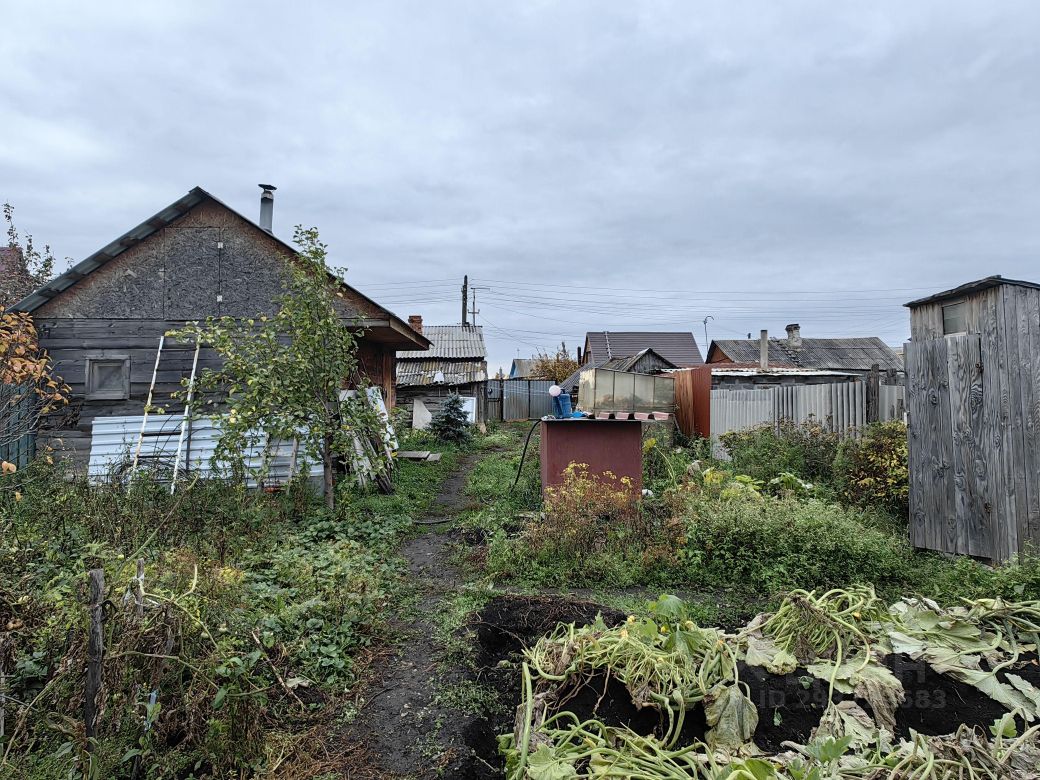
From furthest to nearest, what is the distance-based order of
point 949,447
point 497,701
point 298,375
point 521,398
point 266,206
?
1. point 521,398
2. point 266,206
3. point 298,375
4. point 949,447
5. point 497,701

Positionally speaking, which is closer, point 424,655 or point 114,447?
point 424,655

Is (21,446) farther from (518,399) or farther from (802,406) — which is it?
(518,399)

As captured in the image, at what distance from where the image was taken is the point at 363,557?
5480 mm

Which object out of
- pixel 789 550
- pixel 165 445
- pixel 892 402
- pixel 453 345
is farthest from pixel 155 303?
pixel 453 345

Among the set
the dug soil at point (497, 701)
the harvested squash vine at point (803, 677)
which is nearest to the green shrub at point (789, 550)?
the dug soil at point (497, 701)

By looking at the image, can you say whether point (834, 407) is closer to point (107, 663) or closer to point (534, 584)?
point (534, 584)

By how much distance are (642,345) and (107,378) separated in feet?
93.6

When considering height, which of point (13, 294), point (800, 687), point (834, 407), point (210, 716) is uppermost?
point (13, 294)

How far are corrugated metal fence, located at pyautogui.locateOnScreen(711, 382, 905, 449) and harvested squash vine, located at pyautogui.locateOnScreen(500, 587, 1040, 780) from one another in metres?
5.70

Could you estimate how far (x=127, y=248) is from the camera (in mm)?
8820

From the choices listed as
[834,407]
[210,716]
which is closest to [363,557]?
[210,716]

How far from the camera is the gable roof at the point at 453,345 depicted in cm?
2303

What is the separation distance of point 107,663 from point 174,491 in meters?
5.56

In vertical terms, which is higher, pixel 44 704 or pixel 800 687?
pixel 800 687
